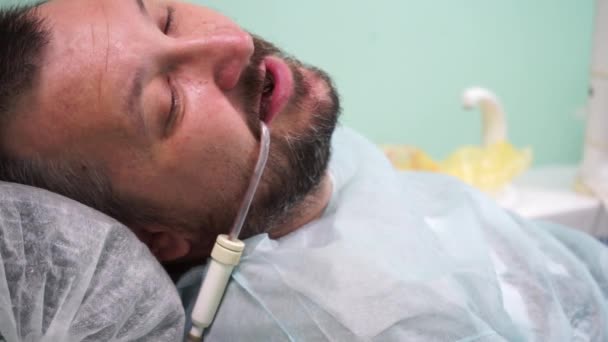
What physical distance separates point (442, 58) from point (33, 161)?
1254 millimetres

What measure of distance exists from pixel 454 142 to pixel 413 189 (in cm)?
79

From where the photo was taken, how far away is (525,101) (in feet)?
5.98

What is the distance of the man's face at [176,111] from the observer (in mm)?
675

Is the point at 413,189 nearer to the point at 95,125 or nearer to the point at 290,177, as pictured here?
the point at 290,177

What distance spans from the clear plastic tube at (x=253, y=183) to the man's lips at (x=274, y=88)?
4 cm

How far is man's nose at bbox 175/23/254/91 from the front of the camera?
724 mm

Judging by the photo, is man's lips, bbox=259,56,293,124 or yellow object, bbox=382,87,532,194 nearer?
man's lips, bbox=259,56,293,124

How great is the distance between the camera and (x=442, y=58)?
5.37ft

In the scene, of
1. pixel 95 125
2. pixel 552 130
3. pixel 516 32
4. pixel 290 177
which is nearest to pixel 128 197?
pixel 95 125

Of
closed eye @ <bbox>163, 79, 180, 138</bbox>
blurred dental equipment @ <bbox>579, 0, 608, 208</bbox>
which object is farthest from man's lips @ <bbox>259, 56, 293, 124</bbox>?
blurred dental equipment @ <bbox>579, 0, 608, 208</bbox>

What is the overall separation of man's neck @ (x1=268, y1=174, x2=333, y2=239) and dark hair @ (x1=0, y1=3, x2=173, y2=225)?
195mm

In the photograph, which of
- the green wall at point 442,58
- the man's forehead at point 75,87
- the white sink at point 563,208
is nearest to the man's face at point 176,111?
the man's forehead at point 75,87

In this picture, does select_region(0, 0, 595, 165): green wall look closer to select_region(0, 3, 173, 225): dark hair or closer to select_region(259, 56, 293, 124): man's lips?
select_region(259, 56, 293, 124): man's lips

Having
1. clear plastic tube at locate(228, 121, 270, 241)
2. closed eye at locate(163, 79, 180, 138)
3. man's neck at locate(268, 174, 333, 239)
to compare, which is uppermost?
closed eye at locate(163, 79, 180, 138)
